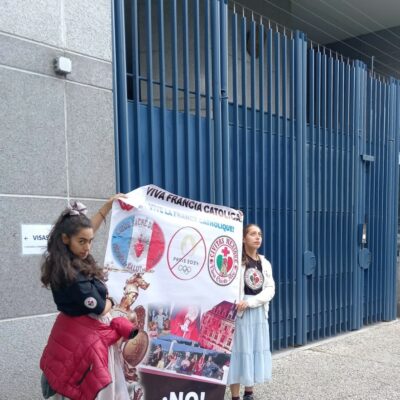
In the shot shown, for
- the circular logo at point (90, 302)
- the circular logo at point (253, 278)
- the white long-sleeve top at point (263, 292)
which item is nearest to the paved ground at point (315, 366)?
the white long-sleeve top at point (263, 292)

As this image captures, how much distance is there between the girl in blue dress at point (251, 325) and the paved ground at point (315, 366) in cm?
48

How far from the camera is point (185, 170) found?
504cm

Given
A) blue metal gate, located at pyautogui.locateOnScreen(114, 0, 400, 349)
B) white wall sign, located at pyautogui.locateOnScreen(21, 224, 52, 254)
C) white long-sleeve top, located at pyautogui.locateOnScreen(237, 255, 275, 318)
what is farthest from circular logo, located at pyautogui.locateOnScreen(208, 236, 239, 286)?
white wall sign, located at pyautogui.locateOnScreen(21, 224, 52, 254)

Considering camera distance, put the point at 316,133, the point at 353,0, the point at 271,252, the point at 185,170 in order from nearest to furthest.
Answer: the point at 185,170, the point at 271,252, the point at 316,133, the point at 353,0

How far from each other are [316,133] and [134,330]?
4564mm

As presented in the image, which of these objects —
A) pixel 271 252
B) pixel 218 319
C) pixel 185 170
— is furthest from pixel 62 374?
pixel 271 252

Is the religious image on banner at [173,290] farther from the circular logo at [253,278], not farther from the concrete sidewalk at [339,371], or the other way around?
the concrete sidewalk at [339,371]

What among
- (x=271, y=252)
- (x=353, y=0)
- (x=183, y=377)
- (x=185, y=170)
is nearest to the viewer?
(x=183, y=377)

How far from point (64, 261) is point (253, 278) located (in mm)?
2032

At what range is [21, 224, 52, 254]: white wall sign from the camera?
3.95m

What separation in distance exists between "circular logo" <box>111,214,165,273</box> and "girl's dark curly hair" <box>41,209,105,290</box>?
1.63 ft

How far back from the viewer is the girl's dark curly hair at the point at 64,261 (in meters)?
2.61

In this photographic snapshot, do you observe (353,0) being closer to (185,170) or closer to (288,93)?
(288,93)

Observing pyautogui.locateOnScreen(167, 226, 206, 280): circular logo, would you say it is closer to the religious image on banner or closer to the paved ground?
the religious image on banner
